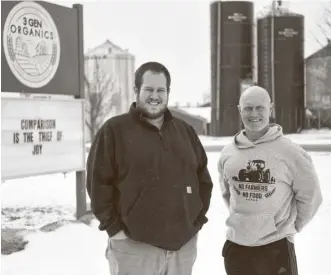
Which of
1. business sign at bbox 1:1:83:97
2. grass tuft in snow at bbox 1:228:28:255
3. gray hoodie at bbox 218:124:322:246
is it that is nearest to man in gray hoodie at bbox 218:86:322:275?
gray hoodie at bbox 218:124:322:246

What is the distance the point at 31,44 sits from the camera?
6.67 metres

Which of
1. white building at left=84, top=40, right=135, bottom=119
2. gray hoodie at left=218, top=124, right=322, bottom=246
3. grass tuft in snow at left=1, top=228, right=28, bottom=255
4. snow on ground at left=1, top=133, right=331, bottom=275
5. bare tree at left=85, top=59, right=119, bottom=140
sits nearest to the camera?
gray hoodie at left=218, top=124, right=322, bottom=246

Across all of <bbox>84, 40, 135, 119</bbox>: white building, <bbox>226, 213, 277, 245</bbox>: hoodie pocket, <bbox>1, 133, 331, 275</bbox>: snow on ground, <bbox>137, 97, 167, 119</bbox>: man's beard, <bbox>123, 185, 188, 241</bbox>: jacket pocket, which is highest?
<bbox>84, 40, 135, 119</bbox>: white building

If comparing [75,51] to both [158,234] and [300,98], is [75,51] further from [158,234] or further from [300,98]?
[300,98]

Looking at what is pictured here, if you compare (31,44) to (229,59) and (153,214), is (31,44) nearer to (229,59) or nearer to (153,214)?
(153,214)

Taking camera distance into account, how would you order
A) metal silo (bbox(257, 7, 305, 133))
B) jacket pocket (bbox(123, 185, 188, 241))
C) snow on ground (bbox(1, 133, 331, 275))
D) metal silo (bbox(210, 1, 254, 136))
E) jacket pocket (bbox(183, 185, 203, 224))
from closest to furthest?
jacket pocket (bbox(123, 185, 188, 241)) → jacket pocket (bbox(183, 185, 203, 224)) → snow on ground (bbox(1, 133, 331, 275)) → metal silo (bbox(210, 1, 254, 136)) → metal silo (bbox(257, 7, 305, 133))

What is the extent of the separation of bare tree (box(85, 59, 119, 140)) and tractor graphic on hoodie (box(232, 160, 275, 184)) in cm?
3514

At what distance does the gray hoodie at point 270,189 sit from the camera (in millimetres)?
3053

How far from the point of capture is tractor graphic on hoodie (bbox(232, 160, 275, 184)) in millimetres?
3070

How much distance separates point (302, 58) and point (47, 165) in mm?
29766

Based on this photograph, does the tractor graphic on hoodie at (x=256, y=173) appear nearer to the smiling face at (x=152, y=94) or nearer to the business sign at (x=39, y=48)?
the smiling face at (x=152, y=94)

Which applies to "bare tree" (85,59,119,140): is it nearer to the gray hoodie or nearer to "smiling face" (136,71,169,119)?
the gray hoodie

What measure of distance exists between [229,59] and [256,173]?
30.3 m

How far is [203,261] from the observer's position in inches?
207
